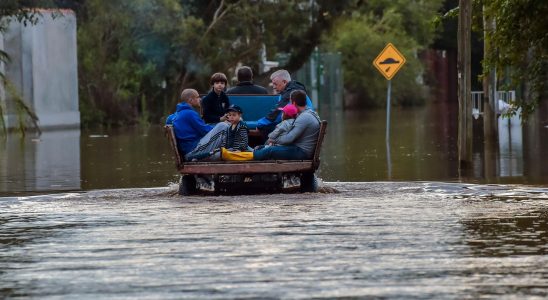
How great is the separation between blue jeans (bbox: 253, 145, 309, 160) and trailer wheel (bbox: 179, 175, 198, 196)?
92 cm

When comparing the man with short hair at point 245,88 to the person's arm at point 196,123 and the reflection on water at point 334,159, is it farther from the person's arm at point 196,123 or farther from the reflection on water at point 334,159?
the reflection on water at point 334,159

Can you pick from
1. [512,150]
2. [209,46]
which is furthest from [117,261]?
[209,46]

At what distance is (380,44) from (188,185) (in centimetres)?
6495

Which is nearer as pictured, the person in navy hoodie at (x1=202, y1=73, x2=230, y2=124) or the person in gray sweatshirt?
the person in gray sweatshirt

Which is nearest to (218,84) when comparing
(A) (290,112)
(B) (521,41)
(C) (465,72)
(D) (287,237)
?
(A) (290,112)

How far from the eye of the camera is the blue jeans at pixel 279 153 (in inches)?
795

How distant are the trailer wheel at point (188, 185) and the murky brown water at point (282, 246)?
0.64 feet

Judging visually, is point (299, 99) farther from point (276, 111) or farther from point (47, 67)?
point (47, 67)

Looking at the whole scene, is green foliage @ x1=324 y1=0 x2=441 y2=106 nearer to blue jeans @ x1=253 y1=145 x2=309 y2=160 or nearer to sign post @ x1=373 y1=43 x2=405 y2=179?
sign post @ x1=373 y1=43 x2=405 y2=179

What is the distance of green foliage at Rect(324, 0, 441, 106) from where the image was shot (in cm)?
8531

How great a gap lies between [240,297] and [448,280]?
1.63 m

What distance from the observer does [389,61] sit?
42812 mm

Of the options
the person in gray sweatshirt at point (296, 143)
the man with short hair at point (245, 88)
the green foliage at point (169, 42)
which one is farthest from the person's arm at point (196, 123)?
the green foliage at point (169, 42)

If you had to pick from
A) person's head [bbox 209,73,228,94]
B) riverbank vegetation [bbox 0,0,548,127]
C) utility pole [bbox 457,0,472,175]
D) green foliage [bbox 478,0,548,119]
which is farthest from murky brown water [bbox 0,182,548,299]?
riverbank vegetation [bbox 0,0,548,127]
